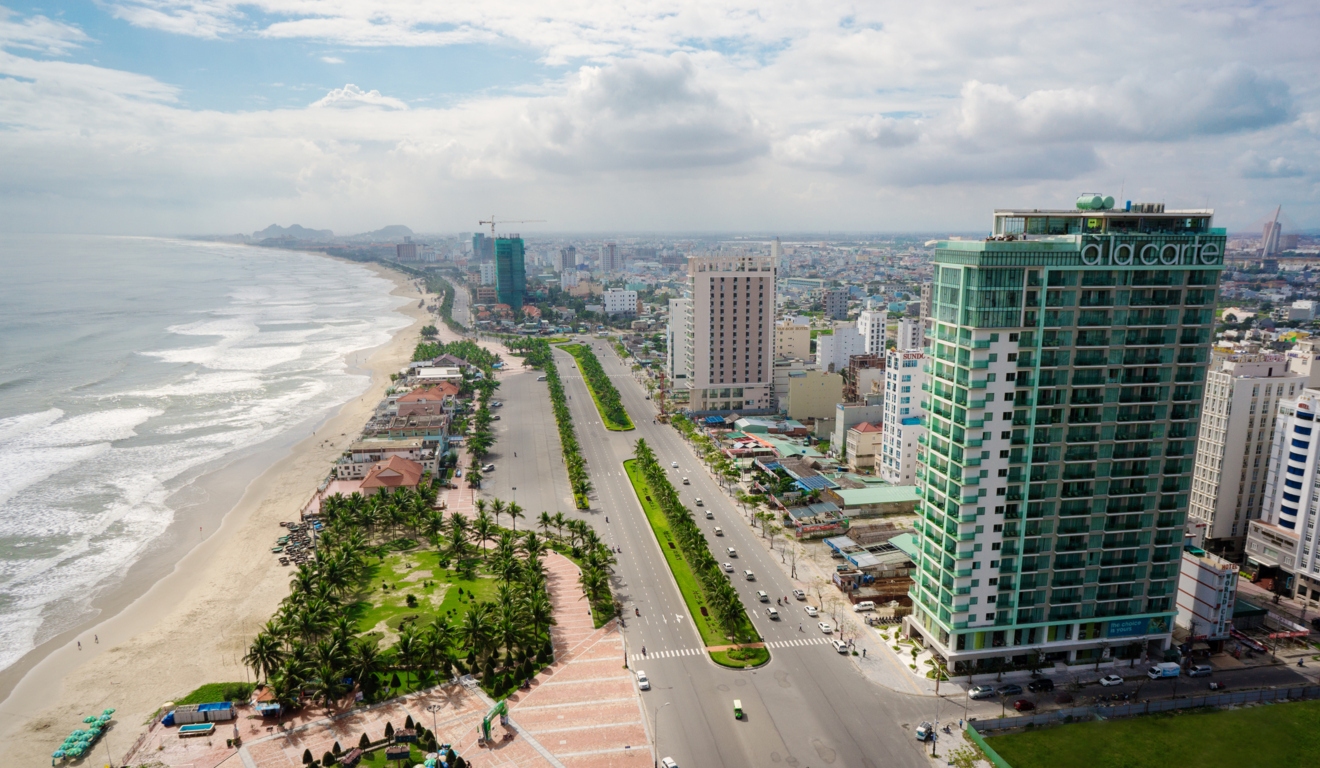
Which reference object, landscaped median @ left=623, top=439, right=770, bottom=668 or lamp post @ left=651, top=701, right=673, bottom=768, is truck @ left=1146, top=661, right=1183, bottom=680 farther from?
lamp post @ left=651, top=701, right=673, bottom=768

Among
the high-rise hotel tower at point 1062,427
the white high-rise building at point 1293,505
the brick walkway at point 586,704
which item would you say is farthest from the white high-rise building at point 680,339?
the white high-rise building at point 1293,505

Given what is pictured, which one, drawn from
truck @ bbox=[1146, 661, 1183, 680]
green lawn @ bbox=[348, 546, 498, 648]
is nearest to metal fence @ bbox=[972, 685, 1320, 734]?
truck @ bbox=[1146, 661, 1183, 680]

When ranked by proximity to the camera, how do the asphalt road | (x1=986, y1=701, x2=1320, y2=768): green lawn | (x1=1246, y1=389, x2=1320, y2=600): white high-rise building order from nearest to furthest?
(x1=986, y1=701, x2=1320, y2=768): green lawn < the asphalt road < (x1=1246, y1=389, x2=1320, y2=600): white high-rise building

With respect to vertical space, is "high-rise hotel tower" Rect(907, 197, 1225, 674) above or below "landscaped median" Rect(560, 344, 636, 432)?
above

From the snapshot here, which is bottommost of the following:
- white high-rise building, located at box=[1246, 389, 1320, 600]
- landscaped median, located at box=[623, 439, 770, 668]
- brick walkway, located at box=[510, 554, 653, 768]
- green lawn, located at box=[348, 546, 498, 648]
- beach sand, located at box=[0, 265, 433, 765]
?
beach sand, located at box=[0, 265, 433, 765]

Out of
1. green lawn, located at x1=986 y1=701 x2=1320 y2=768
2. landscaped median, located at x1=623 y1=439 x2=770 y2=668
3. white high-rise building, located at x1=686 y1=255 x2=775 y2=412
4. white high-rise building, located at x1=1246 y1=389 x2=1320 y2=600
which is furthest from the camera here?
white high-rise building, located at x1=686 y1=255 x2=775 y2=412

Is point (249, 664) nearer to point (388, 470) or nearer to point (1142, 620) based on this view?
point (388, 470)

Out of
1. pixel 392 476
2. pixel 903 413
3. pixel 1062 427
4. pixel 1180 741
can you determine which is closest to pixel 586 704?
pixel 1062 427
